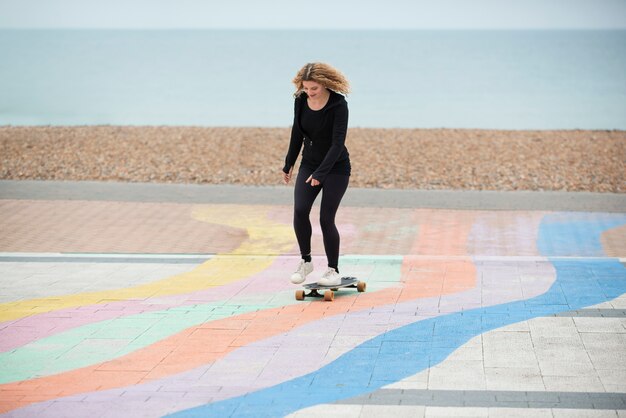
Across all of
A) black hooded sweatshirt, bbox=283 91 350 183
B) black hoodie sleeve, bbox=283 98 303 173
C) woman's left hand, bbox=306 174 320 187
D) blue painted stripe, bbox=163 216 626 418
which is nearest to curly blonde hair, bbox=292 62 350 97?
black hooded sweatshirt, bbox=283 91 350 183

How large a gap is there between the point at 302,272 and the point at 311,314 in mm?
806

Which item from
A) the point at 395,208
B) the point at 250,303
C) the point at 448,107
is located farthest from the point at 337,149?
the point at 448,107

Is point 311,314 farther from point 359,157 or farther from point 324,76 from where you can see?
point 359,157

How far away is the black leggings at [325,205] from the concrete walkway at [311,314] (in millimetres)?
464

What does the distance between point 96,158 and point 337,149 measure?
1030 centimetres

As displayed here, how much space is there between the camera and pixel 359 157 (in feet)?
56.6

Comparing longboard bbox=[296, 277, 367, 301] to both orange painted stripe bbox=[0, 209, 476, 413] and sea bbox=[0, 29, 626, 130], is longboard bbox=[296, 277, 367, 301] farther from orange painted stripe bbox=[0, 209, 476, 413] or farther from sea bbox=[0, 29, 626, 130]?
sea bbox=[0, 29, 626, 130]

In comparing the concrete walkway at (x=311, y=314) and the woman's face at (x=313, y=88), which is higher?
the woman's face at (x=313, y=88)

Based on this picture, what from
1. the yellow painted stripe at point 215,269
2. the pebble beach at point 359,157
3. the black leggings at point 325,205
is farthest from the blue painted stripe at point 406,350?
the pebble beach at point 359,157

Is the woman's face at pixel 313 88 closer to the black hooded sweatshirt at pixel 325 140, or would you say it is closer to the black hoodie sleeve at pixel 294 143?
the black hooded sweatshirt at pixel 325 140

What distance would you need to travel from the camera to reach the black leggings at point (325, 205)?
7.96m

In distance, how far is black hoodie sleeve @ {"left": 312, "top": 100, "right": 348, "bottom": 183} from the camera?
7.80 m

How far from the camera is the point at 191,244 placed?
10.5 metres

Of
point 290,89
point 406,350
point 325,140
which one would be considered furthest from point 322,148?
point 290,89
